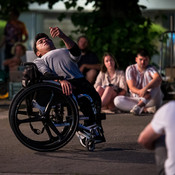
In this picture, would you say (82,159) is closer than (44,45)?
Yes

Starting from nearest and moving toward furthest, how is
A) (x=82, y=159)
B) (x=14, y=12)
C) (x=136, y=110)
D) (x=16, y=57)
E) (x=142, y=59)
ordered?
1. (x=82, y=159)
2. (x=136, y=110)
3. (x=142, y=59)
4. (x=16, y=57)
5. (x=14, y=12)

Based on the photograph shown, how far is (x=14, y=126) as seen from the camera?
625 centimetres

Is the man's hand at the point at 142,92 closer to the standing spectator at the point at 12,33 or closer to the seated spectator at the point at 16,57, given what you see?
the seated spectator at the point at 16,57

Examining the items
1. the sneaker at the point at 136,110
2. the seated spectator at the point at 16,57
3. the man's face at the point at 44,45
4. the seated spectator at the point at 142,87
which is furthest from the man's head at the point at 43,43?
the seated spectator at the point at 16,57

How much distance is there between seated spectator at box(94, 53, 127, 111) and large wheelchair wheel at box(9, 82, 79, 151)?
13.0ft

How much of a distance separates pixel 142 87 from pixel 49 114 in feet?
14.2

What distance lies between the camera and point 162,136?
377cm

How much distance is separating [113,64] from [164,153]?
6.93m

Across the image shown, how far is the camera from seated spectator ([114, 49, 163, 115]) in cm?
1020

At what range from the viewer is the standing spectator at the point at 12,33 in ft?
51.0

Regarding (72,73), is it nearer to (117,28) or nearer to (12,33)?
(117,28)

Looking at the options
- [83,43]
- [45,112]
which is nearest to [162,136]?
[45,112]

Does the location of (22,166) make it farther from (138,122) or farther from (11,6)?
(11,6)

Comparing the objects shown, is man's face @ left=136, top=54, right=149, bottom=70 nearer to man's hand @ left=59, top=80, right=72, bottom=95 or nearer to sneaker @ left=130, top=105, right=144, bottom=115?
sneaker @ left=130, top=105, right=144, bottom=115
